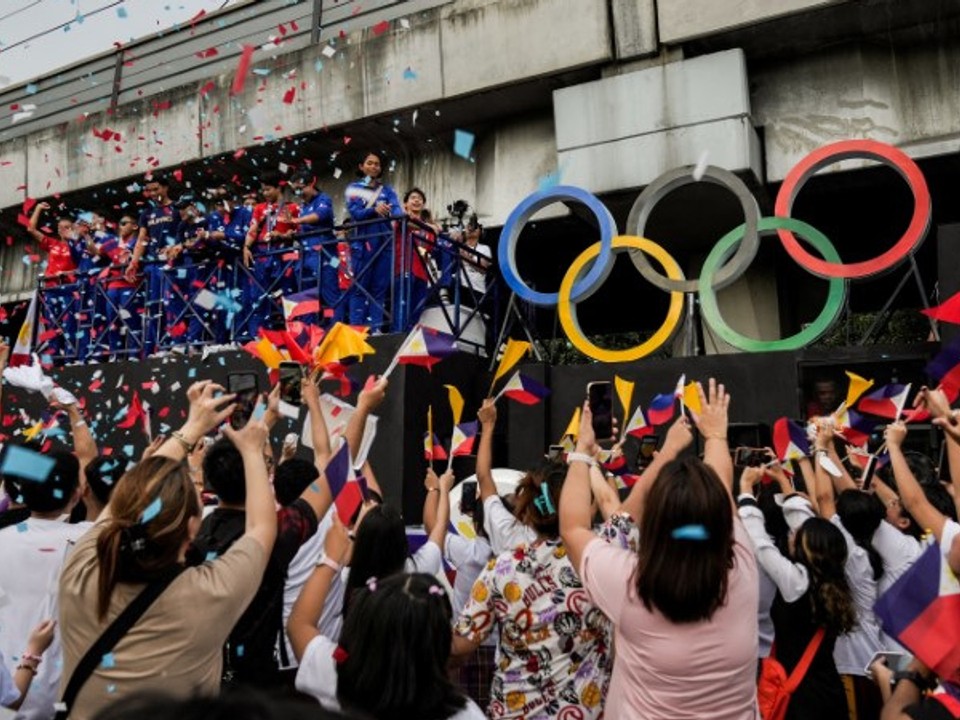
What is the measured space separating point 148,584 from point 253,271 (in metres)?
7.17

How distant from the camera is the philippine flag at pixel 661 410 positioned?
23.5 ft

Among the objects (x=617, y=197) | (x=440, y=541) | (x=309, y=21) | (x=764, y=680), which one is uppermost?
(x=309, y=21)

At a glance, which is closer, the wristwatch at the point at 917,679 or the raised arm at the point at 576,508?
the wristwatch at the point at 917,679

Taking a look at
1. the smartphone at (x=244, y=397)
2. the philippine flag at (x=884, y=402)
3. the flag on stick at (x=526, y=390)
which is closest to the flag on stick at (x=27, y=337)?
the flag on stick at (x=526, y=390)

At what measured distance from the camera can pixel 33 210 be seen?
13398 millimetres

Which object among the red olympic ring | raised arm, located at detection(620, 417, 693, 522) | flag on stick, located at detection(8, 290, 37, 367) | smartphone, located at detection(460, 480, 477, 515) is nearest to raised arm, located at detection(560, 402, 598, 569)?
raised arm, located at detection(620, 417, 693, 522)

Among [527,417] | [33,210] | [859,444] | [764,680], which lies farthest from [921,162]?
[33,210]

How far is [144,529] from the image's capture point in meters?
2.25

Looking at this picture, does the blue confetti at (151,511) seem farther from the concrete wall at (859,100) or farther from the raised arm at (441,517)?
the concrete wall at (859,100)

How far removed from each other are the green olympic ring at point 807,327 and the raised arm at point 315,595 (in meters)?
5.60

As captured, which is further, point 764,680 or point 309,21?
point 309,21

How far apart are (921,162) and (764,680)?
7.15 meters

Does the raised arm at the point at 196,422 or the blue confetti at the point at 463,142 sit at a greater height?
the blue confetti at the point at 463,142

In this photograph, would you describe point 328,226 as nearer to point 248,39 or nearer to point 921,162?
point 248,39
